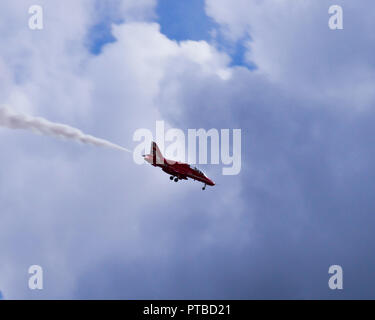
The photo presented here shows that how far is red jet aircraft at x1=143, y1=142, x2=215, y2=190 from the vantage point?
300ft

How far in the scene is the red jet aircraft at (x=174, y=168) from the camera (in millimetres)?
91438

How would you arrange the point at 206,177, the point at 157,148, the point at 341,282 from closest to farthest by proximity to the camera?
1. the point at 341,282
2. the point at 157,148
3. the point at 206,177

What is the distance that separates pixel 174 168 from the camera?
307 feet
